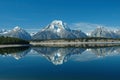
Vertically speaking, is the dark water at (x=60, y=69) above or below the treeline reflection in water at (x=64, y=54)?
below

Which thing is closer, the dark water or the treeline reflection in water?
the dark water

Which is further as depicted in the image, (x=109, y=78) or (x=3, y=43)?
(x=3, y=43)

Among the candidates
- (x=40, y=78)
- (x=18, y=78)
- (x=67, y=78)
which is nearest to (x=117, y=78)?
(x=67, y=78)

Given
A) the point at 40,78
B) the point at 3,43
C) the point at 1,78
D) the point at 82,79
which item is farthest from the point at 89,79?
the point at 3,43

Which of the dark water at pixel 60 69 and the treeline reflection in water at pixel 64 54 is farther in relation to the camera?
the treeline reflection in water at pixel 64 54

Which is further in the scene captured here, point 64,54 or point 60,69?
point 64,54

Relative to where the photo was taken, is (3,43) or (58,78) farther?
(3,43)

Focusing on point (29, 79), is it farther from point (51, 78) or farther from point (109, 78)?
point (109, 78)

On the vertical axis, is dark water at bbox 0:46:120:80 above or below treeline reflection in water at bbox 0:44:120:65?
below

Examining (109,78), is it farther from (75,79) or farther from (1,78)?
(1,78)

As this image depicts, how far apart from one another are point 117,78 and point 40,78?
10405 millimetres

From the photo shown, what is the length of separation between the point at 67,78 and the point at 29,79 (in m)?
5.11

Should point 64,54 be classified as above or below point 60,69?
above

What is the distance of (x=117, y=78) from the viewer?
35.8 m
